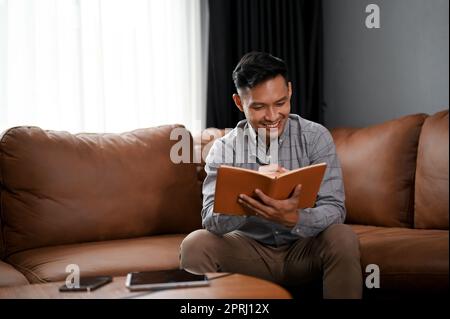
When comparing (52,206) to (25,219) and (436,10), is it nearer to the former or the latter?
(25,219)

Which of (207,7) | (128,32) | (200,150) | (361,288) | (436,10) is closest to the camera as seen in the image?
(361,288)

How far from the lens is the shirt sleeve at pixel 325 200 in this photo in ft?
6.24

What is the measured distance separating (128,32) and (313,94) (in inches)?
42.1

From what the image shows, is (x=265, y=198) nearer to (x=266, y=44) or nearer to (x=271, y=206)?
(x=271, y=206)

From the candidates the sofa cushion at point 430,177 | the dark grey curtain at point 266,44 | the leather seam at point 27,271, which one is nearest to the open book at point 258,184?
the sofa cushion at point 430,177

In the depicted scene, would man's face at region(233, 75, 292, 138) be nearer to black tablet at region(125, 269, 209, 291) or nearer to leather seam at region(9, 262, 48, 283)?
black tablet at region(125, 269, 209, 291)

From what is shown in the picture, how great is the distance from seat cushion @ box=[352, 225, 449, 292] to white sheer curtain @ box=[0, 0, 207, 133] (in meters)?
1.43

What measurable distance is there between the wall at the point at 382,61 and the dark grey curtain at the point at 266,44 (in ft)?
0.28

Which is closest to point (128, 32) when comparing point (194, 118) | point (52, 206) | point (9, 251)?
point (194, 118)

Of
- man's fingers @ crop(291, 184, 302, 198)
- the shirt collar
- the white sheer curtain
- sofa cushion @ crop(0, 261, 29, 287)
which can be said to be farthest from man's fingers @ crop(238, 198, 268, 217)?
the white sheer curtain

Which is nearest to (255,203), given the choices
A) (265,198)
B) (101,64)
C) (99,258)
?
(265,198)

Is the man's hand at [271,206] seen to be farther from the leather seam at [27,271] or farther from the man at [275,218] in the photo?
the leather seam at [27,271]

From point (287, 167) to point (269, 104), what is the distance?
24 centimetres

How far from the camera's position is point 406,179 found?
236 centimetres
